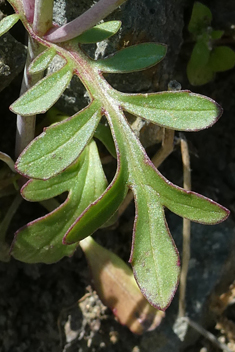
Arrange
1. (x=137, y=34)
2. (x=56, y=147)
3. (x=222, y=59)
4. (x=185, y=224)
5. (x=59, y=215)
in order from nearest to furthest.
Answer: (x=56, y=147) < (x=59, y=215) < (x=137, y=34) < (x=185, y=224) < (x=222, y=59)

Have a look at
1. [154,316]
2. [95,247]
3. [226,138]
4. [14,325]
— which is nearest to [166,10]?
[226,138]

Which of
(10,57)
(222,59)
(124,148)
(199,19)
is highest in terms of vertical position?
(10,57)

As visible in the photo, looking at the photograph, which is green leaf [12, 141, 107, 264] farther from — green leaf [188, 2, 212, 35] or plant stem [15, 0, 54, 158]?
green leaf [188, 2, 212, 35]

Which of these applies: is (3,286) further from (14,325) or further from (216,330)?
(216,330)

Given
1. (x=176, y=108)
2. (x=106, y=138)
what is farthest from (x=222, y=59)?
(x=176, y=108)

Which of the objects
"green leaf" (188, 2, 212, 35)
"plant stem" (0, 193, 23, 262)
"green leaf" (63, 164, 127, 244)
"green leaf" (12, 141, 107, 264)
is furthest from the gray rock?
"green leaf" (63, 164, 127, 244)

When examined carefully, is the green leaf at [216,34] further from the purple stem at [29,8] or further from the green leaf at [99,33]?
the purple stem at [29,8]

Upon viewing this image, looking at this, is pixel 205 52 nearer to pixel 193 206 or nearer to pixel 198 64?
pixel 198 64
